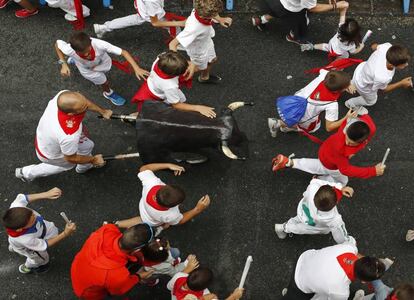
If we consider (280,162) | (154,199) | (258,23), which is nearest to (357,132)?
(280,162)

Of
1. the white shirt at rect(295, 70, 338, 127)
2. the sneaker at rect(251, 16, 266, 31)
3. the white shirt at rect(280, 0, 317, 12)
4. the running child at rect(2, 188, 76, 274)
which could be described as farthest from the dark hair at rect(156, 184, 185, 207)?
the sneaker at rect(251, 16, 266, 31)

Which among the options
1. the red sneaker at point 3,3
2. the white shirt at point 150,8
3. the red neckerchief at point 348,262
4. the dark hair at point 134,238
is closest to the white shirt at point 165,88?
the white shirt at point 150,8

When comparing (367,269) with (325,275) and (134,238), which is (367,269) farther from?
(134,238)

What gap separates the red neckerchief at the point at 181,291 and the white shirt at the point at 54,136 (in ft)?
5.71

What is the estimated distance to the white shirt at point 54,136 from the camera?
15.3 feet

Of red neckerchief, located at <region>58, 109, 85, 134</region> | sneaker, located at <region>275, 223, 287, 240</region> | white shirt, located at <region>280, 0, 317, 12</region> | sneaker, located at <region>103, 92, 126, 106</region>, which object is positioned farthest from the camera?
sneaker, located at <region>103, 92, 126, 106</region>

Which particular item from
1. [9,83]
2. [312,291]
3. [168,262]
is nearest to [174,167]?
[168,262]

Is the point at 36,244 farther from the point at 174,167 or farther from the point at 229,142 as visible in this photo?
the point at 229,142

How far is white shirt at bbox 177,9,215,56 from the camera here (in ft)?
17.1

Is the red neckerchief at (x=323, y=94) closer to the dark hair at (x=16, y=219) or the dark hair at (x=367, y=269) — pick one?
the dark hair at (x=367, y=269)

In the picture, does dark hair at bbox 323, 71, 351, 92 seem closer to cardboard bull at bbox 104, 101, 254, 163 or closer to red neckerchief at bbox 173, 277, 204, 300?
cardboard bull at bbox 104, 101, 254, 163

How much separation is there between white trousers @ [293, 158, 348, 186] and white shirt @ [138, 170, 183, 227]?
64.3 inches

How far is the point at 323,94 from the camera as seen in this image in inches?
195

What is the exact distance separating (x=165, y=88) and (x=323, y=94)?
67.7 inches
